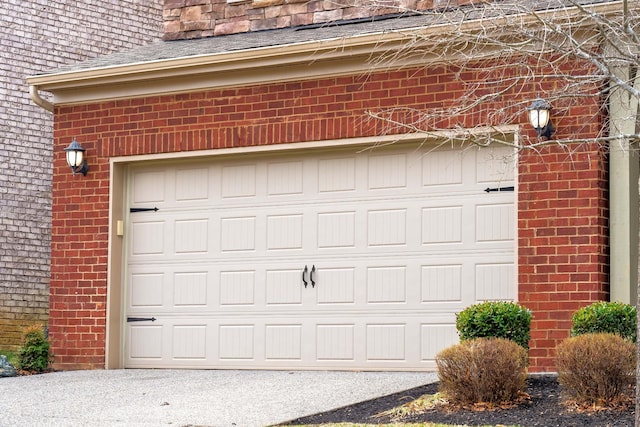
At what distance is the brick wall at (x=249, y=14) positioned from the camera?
A: 15.8 meters

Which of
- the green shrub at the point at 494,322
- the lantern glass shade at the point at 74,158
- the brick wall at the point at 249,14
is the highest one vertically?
the brick wall at the point at 249,14

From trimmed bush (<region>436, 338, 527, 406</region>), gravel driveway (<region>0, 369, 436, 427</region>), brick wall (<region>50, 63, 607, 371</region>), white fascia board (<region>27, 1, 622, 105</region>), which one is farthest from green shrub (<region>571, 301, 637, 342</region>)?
white fascia board (<region>27, 1, 622, 105</region>)

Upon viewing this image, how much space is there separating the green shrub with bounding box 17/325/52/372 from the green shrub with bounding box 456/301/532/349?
6.24 meters

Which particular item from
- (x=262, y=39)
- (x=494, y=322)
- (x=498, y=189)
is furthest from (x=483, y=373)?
(x=262, y=39)

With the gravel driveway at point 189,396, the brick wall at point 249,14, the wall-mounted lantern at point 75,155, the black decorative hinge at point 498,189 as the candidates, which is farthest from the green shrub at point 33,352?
the black decorative hinge at point 498,189

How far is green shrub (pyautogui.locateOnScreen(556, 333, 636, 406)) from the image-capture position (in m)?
9.07

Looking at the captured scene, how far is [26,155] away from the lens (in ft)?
63.9

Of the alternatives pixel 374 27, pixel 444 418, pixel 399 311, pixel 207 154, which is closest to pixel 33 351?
pixel 207 154

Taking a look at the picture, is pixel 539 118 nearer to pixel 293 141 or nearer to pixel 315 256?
pixel 293 141

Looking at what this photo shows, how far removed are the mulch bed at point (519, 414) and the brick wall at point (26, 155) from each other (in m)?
10.3

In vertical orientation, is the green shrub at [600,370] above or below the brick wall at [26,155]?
below

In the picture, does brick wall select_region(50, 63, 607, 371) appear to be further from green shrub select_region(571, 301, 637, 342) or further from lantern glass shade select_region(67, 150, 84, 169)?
green shrub select_region(571, 301, 637, 342)

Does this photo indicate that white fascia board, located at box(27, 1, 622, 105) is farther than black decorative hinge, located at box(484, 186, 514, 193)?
Yes

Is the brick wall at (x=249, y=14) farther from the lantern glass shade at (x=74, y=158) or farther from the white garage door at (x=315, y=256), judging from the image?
the lantern glass shade at (x=74, y=158)
